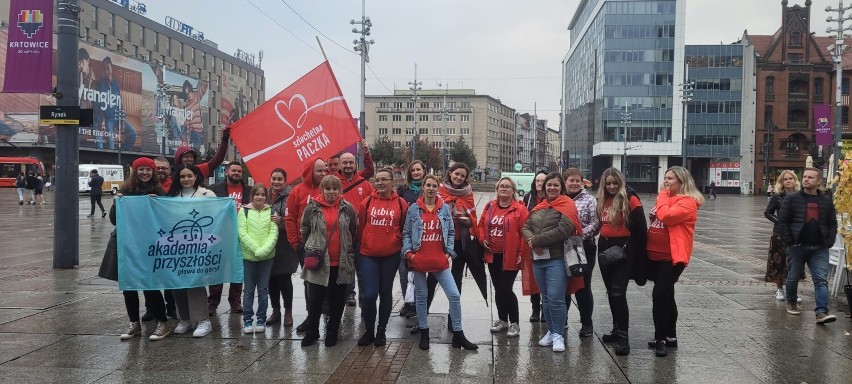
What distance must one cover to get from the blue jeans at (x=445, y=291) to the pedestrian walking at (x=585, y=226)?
2.15 feet

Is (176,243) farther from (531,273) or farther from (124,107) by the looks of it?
(124,107)

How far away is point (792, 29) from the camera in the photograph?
244ft

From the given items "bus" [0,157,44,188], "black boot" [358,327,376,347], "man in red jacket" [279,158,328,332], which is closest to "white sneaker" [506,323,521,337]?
"black boot" [358,327,376,347]

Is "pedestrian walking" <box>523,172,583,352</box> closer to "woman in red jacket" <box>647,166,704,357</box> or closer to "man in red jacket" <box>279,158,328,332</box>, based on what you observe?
"woman in red jacket" <box>647,166,704,357</box>

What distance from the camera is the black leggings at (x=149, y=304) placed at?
6.57m

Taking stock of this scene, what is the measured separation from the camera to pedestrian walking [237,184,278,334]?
682 cm

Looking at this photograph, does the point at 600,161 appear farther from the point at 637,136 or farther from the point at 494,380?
the point at 494,380

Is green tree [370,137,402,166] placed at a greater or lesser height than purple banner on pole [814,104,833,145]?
greater

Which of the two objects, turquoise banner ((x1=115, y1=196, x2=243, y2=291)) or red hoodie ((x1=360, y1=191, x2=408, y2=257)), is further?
turquoise banner ((x1=115, y1=196, x2=243, y2=291))

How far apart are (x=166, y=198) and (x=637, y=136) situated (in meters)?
75.7

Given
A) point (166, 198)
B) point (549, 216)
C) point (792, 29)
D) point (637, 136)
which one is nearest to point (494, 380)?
point (549, 216)

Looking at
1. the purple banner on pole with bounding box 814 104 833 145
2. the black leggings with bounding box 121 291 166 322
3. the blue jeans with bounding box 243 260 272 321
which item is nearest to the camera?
the black leggings with bounding box 121 291 166 322

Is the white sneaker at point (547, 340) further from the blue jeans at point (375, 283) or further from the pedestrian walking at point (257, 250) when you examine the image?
the pedestrian walking at point (257, 250)

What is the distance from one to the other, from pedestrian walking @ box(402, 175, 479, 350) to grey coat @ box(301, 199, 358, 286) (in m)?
0.56
